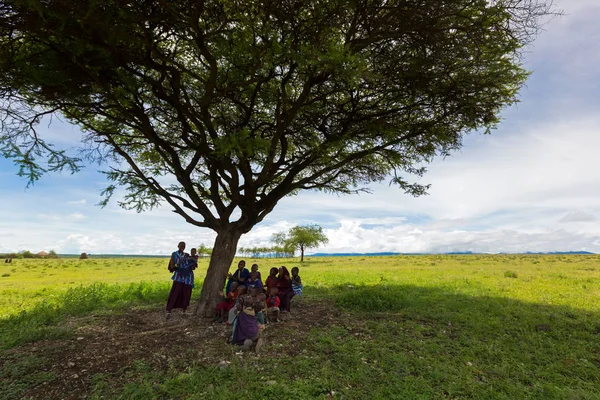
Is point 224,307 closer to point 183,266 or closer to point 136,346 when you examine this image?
point 183,266

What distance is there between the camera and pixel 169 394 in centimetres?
590

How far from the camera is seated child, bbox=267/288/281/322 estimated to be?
10.5 meters

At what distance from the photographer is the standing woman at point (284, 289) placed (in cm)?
A: 1141

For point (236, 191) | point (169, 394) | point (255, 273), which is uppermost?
point (236, 191)

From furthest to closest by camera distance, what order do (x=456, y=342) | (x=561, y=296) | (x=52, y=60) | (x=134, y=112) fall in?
(x=561, y=296), (x=134, y=112), (x=456, y=342), (x=52, y=60)

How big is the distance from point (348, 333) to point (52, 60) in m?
9.94

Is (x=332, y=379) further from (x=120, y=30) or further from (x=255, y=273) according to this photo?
(x=120, y=30)

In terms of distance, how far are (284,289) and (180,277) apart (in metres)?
3.45

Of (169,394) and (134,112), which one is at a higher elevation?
(134,112)

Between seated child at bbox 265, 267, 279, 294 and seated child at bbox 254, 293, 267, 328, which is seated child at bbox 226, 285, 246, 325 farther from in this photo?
seated child at bbox 265, 267, 279, 294

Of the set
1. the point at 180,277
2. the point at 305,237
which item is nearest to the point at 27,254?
the point at 305,237

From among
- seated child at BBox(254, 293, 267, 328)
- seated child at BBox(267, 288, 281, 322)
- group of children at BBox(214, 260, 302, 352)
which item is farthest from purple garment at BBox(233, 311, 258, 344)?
seated child at BBox(267, 288, 281, 322)

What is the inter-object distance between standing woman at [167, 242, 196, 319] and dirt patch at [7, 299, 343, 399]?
478 millimetres

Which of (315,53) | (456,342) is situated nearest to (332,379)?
(456,342)
